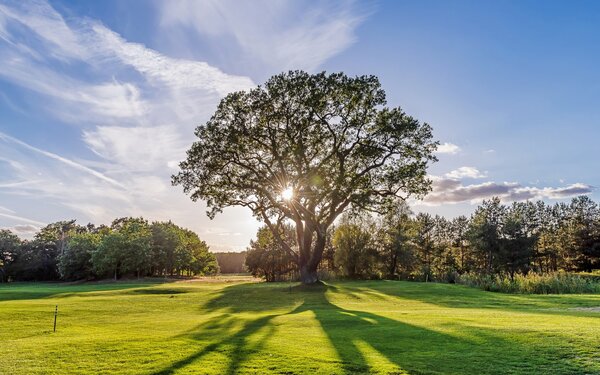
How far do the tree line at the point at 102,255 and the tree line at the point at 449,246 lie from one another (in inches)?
826

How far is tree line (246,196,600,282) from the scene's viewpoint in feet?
198

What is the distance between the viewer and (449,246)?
89562 millimetres

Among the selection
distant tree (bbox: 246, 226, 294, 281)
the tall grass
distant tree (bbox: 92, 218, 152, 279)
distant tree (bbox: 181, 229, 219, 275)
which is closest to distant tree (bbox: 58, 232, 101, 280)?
distant tree (bbox: 92, 218, 152, 279)

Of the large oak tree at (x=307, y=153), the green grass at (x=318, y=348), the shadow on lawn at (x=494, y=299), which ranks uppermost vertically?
the large oak tree at (x=307, y=153)

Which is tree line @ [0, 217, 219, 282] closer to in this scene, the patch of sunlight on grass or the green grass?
the green grass

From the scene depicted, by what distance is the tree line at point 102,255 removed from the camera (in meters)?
69.9

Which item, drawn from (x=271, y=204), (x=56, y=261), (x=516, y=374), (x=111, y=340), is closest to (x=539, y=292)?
(x=271, y=204)

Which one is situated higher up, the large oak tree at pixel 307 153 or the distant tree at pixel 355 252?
the large oak tree at pixel 307 153

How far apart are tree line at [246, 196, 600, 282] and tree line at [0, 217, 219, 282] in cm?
2097

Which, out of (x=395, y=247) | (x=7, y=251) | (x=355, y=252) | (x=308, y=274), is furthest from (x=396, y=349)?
(x=7, y=251)

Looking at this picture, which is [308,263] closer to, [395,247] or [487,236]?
[395,247]

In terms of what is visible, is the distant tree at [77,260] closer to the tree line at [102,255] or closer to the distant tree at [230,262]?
the tree line at [102,255]

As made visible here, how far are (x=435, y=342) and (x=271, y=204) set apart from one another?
31.6 metres

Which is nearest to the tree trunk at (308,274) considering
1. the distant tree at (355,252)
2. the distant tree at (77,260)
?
the distant tree at (355,252)
